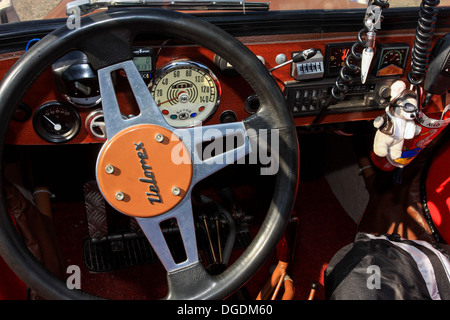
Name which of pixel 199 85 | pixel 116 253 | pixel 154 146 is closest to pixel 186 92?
pixel 199 85

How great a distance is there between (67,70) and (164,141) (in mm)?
345

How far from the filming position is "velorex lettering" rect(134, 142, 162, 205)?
40.6 inches

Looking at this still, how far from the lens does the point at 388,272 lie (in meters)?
1.26

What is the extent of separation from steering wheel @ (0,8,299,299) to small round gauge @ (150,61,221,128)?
268mm

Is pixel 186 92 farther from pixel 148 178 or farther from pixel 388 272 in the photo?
pixel 388 272

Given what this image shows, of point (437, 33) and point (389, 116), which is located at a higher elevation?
point (437, 33)

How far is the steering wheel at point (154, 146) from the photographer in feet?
3.13

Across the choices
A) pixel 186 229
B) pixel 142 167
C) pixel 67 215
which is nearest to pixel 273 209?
pixel 186 229

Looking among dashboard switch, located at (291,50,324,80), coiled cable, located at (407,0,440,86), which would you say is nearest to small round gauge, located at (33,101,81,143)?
dashboard switch, located at (291,50,324,80)

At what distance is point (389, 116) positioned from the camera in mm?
1412

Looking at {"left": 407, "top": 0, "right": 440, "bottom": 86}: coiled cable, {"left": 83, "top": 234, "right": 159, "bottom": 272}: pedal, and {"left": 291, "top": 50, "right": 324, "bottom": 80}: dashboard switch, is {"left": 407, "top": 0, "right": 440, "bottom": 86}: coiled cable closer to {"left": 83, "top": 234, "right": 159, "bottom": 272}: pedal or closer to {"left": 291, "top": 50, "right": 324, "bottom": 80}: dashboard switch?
{"left": 291, "top": 50, "right": 324, "bottom": 80}: dashboard switch

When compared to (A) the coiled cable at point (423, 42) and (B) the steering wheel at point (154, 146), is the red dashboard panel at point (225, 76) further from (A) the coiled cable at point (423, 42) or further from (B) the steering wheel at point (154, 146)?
(B) the steering wheel at point (154, 146)

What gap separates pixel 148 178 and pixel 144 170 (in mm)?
22
